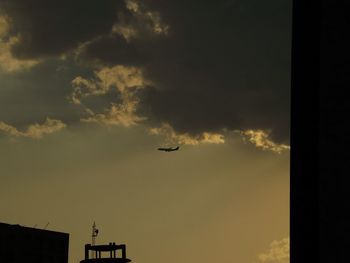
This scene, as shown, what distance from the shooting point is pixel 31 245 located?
4381 cm

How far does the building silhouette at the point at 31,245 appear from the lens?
137 feet

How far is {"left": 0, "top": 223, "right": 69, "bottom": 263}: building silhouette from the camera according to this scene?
41688 millimetres
